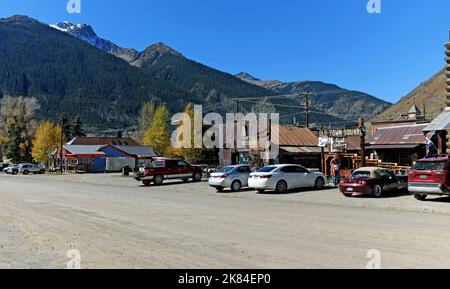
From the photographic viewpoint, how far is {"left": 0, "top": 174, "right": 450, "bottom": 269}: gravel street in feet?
27.2

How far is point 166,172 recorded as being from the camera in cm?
3625

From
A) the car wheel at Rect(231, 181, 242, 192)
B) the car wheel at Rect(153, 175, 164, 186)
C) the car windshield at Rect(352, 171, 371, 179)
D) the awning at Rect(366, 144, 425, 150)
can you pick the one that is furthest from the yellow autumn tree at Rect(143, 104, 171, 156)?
the car windshield at Rect(352, 171, 371, 179)

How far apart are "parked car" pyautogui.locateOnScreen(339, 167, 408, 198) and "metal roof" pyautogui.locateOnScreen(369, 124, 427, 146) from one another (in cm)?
1924

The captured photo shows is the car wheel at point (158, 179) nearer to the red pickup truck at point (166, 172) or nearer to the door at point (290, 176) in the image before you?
the red pickup truck at point (166, 172)

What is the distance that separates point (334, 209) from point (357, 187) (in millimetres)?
4560

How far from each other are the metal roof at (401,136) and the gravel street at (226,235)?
23865mm

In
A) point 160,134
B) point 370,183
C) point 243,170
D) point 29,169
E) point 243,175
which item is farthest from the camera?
point 29,169

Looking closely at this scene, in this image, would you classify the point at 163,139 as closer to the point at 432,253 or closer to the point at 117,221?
the point at 117,221

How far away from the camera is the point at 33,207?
18.5 metres

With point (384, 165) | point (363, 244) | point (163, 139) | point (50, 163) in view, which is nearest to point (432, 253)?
point (363, 244)

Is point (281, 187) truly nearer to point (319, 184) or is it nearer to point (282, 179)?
point (282, 179)

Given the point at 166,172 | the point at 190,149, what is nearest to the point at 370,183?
the point at 166,172

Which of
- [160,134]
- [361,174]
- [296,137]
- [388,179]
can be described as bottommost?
[388,179]

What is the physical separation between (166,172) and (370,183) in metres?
18.6
